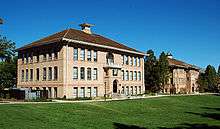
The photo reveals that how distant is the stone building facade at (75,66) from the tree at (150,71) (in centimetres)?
809

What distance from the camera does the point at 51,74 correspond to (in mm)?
50969

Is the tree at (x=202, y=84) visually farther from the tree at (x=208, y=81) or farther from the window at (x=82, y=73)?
the window at (x=82, y=73)

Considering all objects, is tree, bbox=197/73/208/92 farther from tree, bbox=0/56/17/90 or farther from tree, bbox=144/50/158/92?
tree, bbox=0/56/17/90

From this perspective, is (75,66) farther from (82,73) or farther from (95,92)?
(95,92)

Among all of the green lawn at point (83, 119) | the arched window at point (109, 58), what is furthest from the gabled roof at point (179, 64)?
the green lawn at point (83, 119)

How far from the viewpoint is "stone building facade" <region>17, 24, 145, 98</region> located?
1940 inches

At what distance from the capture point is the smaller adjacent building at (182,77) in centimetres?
8388

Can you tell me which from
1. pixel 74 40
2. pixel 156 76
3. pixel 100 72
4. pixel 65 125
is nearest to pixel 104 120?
pixel 65 125

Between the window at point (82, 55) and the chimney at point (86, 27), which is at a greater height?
the chimney at point (86, 27)

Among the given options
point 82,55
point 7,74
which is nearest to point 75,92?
point 82,55

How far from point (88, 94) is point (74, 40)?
30.3 feet

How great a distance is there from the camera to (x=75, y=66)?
166ft

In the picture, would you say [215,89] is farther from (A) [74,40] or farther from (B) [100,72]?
(A) [74,40]

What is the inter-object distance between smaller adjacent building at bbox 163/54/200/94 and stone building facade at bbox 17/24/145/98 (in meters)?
24.2
